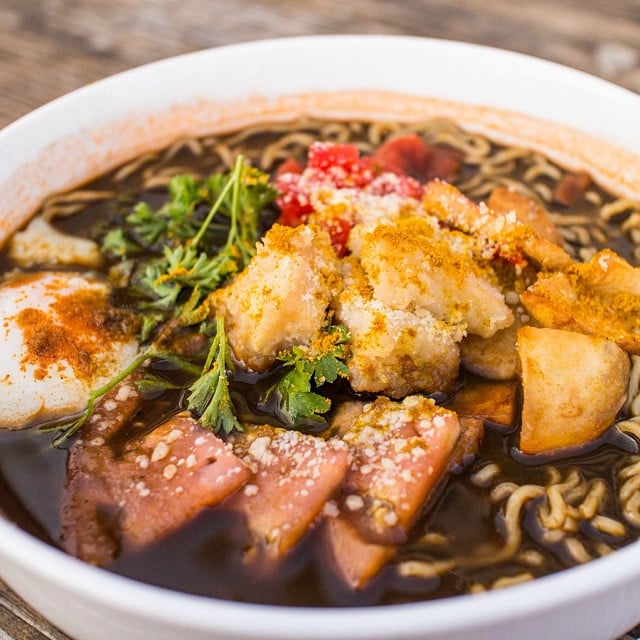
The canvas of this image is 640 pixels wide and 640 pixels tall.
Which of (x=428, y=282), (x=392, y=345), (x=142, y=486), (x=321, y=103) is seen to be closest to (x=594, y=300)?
(x=428, y=282)

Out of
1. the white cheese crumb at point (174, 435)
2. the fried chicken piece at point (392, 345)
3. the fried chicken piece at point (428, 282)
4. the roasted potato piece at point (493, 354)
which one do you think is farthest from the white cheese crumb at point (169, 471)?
the roasted potato piece at point (493, 354)

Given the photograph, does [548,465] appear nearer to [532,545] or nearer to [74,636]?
[532,545]

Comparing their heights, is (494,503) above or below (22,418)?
above

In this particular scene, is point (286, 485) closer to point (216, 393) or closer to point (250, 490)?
point (250, 490)

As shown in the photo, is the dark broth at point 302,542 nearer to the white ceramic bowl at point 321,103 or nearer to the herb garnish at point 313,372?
the herb garnish at point 313,372

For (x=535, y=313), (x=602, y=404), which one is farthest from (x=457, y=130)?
(x=602, y=404)

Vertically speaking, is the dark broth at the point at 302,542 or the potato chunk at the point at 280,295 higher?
the potato chunk at the point at 280,295

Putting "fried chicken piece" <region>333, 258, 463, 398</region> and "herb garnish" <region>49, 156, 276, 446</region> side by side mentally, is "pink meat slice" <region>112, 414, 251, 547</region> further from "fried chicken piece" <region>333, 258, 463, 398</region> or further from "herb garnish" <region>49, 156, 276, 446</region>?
"fried chicken piece" <region>333, 258, 463, 398</region>
